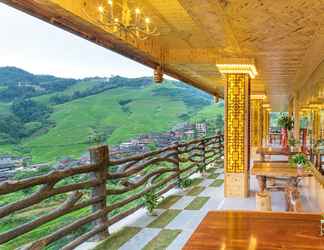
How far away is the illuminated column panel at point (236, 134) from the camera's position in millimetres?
6895

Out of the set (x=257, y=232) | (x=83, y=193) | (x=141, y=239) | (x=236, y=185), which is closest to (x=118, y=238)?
(x=141, y=239)

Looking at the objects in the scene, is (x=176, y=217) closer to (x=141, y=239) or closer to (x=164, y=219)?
(x=164, y=219)

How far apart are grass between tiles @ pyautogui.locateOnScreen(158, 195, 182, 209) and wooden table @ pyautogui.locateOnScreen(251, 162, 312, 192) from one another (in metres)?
1.60

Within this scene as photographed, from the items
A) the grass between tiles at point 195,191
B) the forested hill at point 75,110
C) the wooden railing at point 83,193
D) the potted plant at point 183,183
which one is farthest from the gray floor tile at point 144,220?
the potted plant at point 183,183

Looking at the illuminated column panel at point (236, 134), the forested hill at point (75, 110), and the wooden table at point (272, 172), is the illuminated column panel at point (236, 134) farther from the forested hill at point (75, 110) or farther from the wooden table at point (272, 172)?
the forested hill at point (75, 110)

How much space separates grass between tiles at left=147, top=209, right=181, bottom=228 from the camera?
5.13 m

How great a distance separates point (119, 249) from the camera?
416cm

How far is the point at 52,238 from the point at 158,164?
3.73 m

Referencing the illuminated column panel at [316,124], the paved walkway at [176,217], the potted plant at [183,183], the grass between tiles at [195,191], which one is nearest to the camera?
the paved walkway at [176,217]

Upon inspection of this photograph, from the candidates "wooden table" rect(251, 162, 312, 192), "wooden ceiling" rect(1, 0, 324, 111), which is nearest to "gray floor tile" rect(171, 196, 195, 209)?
"wooden table" rect(251, 162, 312, 192)

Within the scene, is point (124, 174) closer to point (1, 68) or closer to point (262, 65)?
point (262, 65)

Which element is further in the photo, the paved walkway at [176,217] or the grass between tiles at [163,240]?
the paved walkway at [176,217]

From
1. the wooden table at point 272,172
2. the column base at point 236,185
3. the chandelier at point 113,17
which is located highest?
the chandelier at point 113,17

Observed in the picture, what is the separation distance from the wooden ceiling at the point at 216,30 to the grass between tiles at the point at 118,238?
2.65m
